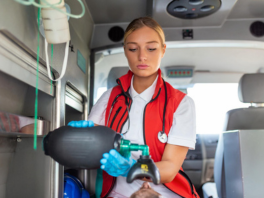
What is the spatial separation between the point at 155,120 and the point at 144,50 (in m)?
0.40

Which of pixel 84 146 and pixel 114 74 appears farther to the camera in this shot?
pixel 114 74

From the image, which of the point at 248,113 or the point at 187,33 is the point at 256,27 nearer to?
the point at 187,33

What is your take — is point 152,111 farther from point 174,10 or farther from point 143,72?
point 174,10

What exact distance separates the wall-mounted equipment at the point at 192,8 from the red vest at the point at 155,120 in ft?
4.32

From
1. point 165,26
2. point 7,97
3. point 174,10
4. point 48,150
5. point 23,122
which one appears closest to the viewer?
point 48,150

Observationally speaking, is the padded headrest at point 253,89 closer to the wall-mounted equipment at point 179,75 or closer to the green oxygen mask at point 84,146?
the green oxygen mask at point 84,146

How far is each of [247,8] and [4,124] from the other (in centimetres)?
263

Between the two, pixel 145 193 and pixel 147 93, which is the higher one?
pixel 147 93

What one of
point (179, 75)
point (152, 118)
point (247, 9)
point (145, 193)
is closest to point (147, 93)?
point (152, 118)

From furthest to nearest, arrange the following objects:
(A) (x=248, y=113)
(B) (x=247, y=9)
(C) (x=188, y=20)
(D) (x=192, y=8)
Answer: (C) (x=188, y=20), (B) (x=247, y=9), (D) (x=192, y=8), (A) (x=248, y=113)

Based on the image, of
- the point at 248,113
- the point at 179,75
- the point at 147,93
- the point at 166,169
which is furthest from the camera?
the point at 179,75

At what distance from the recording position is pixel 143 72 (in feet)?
5.07

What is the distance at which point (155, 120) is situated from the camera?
1534 millimetres

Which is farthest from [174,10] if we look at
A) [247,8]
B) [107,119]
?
[107,119]
